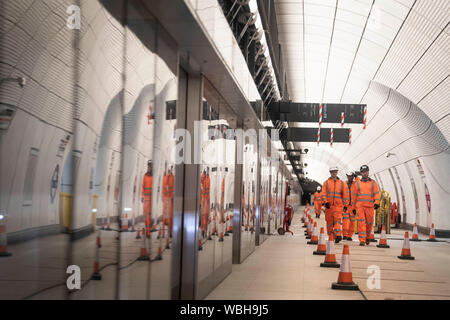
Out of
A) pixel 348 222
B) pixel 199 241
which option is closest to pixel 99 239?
pixel 199 241

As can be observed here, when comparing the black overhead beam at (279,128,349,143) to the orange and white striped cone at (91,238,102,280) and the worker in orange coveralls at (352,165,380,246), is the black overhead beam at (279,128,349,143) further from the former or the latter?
the orange and white striped cone at (91,238,102,280)

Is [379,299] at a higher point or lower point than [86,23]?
lower

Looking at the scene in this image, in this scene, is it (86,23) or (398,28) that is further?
(398,28)

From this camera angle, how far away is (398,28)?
13.0 metres

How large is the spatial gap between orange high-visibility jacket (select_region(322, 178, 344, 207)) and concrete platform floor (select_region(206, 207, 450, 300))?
1.30 meters

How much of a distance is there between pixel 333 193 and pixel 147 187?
10917 mm

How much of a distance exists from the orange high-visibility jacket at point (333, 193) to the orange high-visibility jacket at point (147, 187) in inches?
422

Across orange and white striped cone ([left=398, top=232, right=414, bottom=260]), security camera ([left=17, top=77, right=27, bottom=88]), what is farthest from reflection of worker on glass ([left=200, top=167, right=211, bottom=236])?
orange and white striped cone ([left=398, top=232, right=414, bottom=260])

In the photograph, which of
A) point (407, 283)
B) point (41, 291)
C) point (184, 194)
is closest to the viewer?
point (41, 291)

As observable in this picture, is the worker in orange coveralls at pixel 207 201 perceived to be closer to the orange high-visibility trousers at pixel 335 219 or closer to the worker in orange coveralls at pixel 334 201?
the worker in orange coveralls at pixel 334 201

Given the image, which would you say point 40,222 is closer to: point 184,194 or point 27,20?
point 27,20
